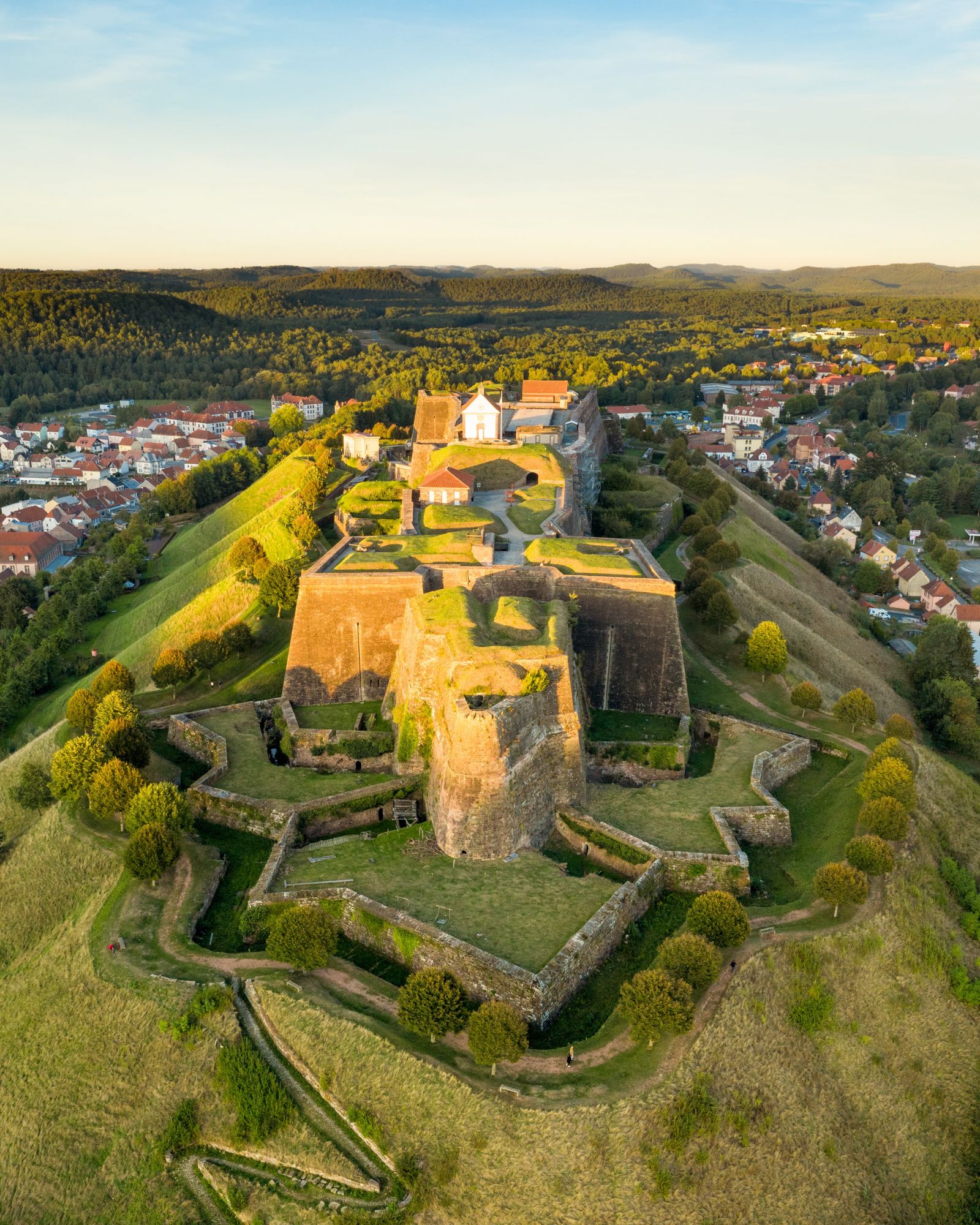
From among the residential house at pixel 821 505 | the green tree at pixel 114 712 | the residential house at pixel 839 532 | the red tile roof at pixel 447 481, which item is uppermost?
the red tile roof at pixel 447 481

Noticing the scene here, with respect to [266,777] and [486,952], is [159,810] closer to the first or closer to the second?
[266,777]

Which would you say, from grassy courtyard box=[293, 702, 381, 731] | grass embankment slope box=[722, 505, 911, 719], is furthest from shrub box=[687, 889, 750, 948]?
grass embankment slope box=[722, 505, 911, 719]

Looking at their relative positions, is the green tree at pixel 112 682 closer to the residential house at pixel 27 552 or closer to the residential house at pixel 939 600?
the residential house at pixel 27 552

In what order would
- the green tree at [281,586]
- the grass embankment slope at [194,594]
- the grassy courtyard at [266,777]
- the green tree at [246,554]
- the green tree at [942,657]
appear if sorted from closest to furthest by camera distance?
the grassy courtyard at [266,777], the green tree at [281,586], the grass embankment slope at [194,594], the green tree at [246,554], the green tree at [942,657]

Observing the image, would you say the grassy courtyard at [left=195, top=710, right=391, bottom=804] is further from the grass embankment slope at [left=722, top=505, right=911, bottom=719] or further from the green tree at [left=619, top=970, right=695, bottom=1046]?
the grass embankment slope at [left=722, top=505, right=911, bottom=719]

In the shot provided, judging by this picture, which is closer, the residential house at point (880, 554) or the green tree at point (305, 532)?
the green tree at point (305, 532)

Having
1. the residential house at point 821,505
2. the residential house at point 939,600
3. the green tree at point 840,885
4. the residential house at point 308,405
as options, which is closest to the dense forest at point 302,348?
Result: the residential house at point 308,405

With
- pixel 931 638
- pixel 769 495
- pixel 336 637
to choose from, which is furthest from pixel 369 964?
pixel 769 495
